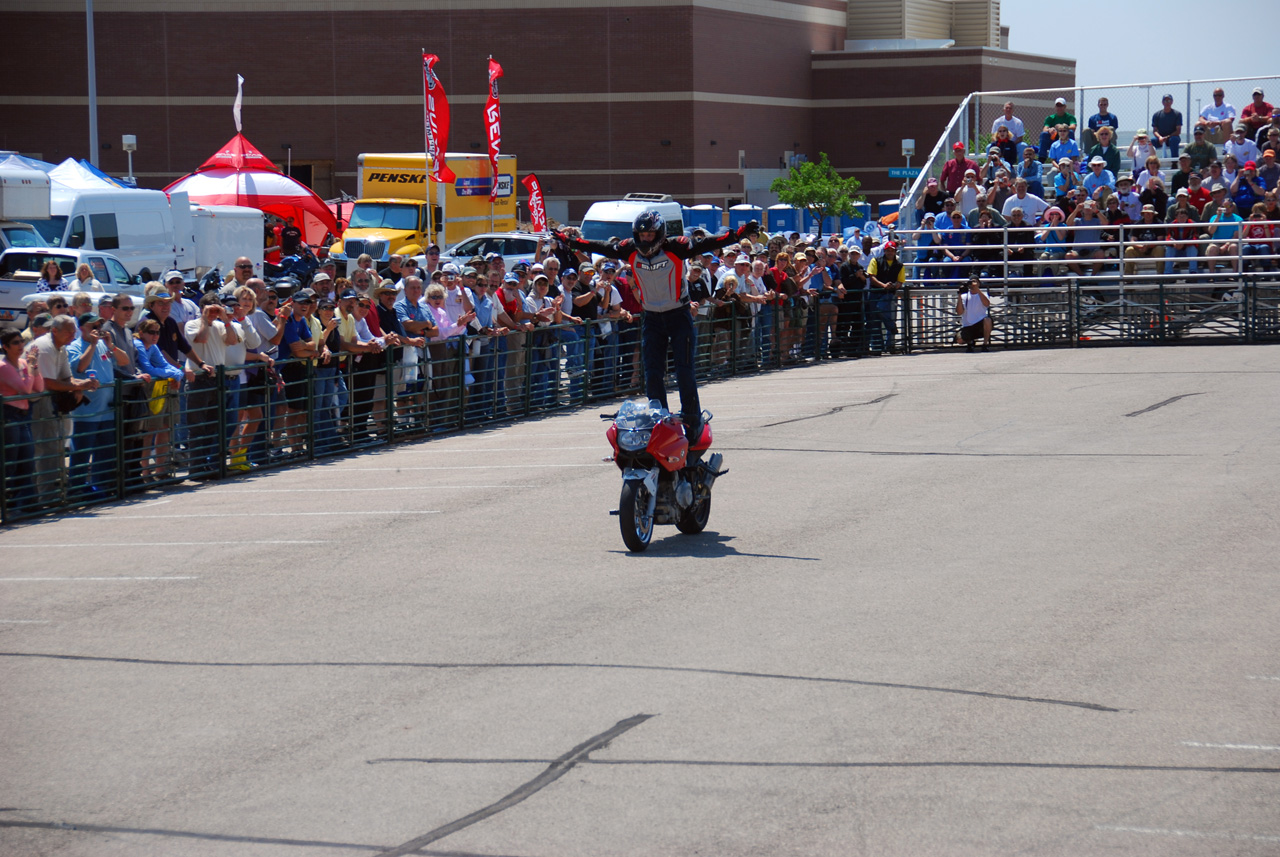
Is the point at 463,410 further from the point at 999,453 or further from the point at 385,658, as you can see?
the point at 385,658

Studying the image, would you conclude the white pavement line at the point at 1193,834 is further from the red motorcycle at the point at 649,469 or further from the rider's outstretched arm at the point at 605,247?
the rider's outstretched arm at the point at 605,247

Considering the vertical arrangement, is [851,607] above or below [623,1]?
below

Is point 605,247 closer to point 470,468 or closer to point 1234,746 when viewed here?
point 470,468

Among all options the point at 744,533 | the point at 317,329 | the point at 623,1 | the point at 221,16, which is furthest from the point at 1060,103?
the point at 221,16

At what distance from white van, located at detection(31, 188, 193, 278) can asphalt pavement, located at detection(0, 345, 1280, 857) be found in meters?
17.3

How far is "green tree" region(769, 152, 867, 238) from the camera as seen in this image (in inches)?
2436

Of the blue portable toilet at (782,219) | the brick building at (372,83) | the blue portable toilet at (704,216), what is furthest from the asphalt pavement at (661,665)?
the brick building at (372,83)

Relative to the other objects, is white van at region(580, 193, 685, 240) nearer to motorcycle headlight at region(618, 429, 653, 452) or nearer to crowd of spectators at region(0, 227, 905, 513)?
crowd of spectators at region(0, 227, 905, 513)

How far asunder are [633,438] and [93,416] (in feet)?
17.8

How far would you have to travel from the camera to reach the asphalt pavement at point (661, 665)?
17.6ft

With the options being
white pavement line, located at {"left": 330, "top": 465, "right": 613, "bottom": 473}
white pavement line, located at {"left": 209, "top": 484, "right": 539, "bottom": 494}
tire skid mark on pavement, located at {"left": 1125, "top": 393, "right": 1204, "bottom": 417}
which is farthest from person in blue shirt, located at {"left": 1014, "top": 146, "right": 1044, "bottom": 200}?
white pavement line, located at {"left": 209, "top": 484, "right": 539, "bottom": 494}

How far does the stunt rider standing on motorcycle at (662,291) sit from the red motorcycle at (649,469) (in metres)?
0.32

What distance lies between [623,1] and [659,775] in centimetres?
5875

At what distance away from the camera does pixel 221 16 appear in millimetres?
61312
